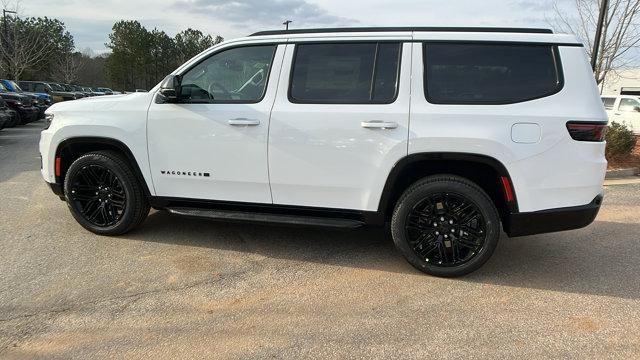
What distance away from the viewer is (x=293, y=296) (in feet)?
12.5

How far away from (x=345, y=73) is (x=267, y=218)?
143 cm

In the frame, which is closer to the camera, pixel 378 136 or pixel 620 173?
pixel 378 136

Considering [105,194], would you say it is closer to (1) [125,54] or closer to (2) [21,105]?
(2) [21,105]

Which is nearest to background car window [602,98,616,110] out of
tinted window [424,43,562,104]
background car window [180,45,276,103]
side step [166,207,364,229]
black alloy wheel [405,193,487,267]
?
tinted window [424,43,562,104]

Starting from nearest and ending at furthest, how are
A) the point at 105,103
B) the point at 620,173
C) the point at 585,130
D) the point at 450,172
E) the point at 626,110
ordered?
the point at 585,130, the point at 450,172, the point at 105,103, the point at 620,173, the point at 626,110

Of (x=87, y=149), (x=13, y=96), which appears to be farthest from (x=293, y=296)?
(x=13, y=96)

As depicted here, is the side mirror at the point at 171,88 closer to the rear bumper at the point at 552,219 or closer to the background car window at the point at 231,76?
the background car window at the point at 231,76

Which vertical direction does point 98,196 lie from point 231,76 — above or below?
below

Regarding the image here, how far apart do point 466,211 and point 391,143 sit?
2.72 feet

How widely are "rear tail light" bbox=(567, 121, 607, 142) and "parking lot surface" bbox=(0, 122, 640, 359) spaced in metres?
1.24

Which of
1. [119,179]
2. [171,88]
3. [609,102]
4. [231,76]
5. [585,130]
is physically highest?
[231,76]

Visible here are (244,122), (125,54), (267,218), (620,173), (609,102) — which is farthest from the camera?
(125,54)

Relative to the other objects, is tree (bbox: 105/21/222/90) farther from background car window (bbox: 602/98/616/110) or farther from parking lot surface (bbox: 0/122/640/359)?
parking lot surface (bbox: 0/122/640/359)

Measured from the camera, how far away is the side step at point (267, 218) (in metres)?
4.27
